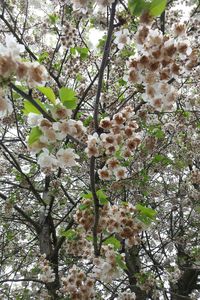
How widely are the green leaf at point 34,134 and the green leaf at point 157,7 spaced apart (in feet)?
3.47

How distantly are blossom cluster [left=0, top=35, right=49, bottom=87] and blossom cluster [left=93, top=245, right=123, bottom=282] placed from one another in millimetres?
1907

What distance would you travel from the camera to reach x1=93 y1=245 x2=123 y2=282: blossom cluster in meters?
3.37

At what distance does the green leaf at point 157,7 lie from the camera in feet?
6.83

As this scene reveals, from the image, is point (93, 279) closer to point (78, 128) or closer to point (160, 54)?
point (78, 128)

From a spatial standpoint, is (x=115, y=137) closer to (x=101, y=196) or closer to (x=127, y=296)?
(x=101, y=196)

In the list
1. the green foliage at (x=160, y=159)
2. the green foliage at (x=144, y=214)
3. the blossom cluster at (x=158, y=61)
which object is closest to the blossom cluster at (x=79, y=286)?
the green foliage at (x=144, y=214)

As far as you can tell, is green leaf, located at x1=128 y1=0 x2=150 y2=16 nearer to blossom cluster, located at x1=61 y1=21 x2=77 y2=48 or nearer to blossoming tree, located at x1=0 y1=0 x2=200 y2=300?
blossoming tree, located at x1=0 y1=0 x2=200 y2=300

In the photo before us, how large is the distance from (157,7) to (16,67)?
0.92 meters

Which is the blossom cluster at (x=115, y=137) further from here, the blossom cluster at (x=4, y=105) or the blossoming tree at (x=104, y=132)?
the blossom cluster at (x=4, y=105)

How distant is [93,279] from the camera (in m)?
3.58

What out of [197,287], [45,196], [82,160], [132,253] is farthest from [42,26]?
[197,287]

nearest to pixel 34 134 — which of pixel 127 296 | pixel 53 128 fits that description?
pixel 53 128

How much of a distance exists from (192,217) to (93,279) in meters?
5.24

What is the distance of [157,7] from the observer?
2.12 metres
